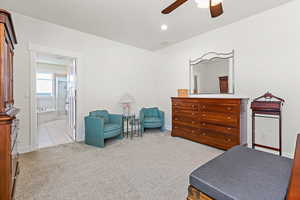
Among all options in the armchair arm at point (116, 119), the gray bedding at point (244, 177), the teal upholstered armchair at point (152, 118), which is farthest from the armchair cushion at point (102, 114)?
the gray bedding at point (244, 177)

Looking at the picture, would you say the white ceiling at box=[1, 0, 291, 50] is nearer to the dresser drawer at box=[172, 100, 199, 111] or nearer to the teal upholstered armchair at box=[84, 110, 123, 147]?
the dresser drawer at box=[172, 100, 199, 111]

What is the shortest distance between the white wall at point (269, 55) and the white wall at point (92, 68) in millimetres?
2328

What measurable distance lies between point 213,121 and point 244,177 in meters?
2.27

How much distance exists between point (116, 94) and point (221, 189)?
12.9 ft

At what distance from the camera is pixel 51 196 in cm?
176

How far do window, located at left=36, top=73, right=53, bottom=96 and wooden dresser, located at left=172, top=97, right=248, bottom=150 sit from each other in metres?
6.79

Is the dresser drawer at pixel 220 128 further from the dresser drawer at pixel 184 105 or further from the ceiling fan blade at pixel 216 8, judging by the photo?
the ceiling fan blade at pixel 216 8

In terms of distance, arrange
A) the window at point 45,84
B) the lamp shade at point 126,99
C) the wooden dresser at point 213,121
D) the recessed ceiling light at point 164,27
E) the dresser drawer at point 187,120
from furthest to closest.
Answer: the window at point 45,84, the lamp shade at point 126,99, the dresser drawer at point 187,120, the recessed ceiling light at point 164,27, the wooden dresser at point 213,121

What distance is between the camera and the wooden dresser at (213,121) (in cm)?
299

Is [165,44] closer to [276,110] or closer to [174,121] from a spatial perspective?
[174,121]

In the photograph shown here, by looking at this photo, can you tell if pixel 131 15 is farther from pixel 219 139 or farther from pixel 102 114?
pixel 219 139

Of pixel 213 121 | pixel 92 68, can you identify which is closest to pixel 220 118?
pixel 213 121

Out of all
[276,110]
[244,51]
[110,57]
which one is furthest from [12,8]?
[276,110]

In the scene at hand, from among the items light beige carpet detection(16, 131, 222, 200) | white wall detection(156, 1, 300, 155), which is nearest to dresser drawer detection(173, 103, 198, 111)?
light beige carpet detection(16, 131, 222, 200)
